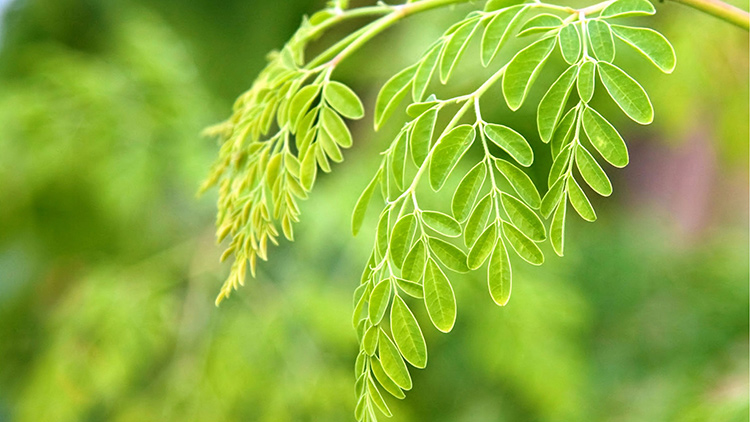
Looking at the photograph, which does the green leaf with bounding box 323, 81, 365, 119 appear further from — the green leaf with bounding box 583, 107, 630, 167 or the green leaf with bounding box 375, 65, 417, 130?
the green leaf with bounding box 583, 107, 630, 167

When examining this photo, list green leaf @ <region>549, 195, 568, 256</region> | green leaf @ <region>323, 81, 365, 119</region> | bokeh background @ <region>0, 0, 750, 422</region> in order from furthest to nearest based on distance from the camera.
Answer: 1. bokeh background @ <region>0, 0, 750, 422</region>
2. green leaf @ <region>323, 81, 365, 119</region>
3. green leaf @ <region>549, 195, 568, 256</region>

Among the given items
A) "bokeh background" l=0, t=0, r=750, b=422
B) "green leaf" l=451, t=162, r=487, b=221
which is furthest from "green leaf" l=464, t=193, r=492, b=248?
"bokeh background" l=0, t=0, r=750, b=422

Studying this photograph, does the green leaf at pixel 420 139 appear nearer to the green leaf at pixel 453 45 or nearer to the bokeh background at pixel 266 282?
the green leaf at pixel 453 45

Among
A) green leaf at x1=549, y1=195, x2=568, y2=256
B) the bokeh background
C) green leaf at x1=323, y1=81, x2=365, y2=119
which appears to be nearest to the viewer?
green leaf at x1=549, y1=195, x2=568, y2=256

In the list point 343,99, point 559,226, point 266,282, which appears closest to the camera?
point 559,226

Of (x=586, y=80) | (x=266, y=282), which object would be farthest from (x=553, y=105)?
(x=266, y=282)

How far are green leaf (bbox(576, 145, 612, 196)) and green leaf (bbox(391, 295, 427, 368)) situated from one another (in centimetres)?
9

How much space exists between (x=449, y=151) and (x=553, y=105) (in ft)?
0.15

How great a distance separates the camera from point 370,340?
0.33 meters

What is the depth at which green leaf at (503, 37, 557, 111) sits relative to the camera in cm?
33

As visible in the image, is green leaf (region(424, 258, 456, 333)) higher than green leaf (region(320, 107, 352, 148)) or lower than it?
higher

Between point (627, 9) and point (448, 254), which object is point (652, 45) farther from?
point (448, 254)

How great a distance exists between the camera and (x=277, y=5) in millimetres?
1638

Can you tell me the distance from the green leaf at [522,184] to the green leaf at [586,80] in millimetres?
38
